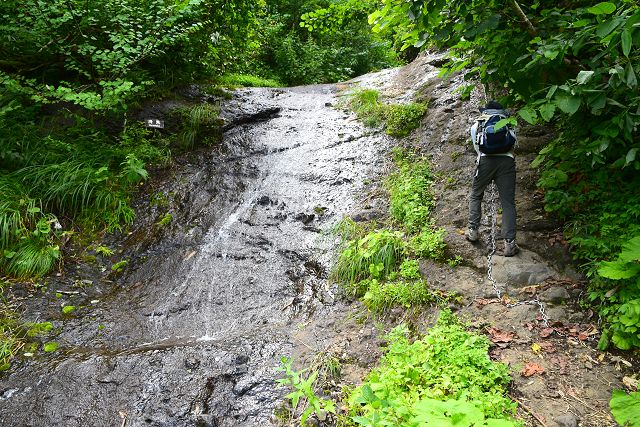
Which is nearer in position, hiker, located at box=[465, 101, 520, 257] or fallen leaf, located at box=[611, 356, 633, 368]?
fallen leaf, located at box=[611, 356, 633, 368]

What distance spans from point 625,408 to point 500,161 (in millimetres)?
2692

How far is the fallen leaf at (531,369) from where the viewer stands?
126 inches

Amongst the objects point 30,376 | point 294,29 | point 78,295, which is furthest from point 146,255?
point 294,29

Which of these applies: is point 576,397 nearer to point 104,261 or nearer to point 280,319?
point 280,319

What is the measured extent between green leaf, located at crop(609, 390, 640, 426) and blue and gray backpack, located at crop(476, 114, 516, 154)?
2.65 metres

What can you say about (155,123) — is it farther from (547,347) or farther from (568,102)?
(547,347)

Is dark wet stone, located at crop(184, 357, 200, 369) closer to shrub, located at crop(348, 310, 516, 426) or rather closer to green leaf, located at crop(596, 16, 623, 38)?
shrub, located at crop(348, 310, 516, 426)

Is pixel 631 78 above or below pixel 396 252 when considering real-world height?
above

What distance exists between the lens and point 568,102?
254 centimetres

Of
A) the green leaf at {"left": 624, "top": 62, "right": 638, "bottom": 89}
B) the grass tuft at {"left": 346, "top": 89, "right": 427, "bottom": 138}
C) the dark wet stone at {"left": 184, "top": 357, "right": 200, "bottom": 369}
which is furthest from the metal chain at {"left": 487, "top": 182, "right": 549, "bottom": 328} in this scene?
the dark wet stone at {"left": 184, "top": 357, "right": 200, "bottom": 369}

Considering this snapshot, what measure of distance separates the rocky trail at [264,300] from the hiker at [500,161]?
0.33 m

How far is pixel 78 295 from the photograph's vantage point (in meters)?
5.10

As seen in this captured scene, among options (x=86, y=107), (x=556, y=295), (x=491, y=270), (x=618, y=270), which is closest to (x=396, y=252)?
(x=491, y=270)

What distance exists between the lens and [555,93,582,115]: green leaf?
2.49 m
